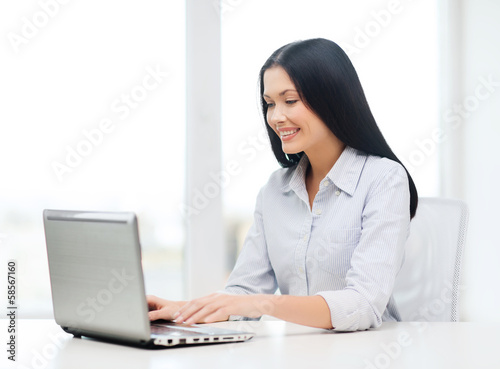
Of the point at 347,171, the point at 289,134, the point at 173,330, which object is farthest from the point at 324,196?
the point at 173,330

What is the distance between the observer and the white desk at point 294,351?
96 centimetres

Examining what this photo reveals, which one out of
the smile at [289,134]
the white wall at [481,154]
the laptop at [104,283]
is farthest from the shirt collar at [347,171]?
the white wall at [481,154]

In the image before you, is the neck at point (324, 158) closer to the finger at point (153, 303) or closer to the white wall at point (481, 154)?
the finger at point (153, 303)

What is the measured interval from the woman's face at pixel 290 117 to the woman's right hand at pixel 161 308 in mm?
556

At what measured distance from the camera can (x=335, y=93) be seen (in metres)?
1.62

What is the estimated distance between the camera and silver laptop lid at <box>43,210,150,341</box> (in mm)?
985

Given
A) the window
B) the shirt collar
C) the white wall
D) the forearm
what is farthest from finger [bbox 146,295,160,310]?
the white wall

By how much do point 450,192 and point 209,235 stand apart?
136 centimetres

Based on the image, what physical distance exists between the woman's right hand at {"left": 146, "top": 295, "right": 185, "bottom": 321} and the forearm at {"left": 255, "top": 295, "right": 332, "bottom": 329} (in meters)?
0.20

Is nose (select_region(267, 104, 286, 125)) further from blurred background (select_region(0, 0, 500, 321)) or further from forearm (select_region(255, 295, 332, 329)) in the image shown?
blurred background (select_region(0, 0, 500, 321))

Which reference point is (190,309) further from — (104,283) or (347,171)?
(347,171)

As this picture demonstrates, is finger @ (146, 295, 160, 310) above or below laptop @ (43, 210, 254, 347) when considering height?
below

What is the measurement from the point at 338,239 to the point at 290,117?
36 centimetres

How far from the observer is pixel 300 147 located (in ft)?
5.48
